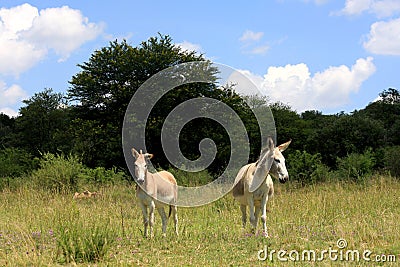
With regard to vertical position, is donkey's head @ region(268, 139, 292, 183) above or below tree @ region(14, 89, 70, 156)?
below

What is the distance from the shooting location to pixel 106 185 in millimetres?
Answer: 19250

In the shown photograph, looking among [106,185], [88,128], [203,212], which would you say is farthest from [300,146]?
[203,212]

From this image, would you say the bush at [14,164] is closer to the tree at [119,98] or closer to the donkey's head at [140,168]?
the tree at [119,98]

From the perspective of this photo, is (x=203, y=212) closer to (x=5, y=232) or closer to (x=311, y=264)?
(x=5, y=232)

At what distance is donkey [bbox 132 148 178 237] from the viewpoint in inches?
358

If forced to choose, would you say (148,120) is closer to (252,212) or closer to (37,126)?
(252,212)

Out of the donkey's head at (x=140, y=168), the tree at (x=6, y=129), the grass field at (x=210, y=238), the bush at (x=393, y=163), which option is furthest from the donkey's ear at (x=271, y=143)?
the tree at (x=6, y=129)

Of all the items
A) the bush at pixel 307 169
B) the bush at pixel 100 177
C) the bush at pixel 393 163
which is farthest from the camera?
the bush at pixel 393 163

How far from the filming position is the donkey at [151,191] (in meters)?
9.10

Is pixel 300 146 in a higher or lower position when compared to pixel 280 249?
higher

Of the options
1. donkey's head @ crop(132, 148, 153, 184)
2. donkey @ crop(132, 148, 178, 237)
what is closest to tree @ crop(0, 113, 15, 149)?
donkey @ crop(132, 148, 178, 237)

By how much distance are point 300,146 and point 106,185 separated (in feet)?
78.3

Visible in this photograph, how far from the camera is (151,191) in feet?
30.9

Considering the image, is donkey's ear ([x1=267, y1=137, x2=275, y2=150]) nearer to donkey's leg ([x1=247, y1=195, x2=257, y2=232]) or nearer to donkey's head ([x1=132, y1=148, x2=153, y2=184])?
donkey's leg ([x1=247, y1=195, x2=257, y2=232])
